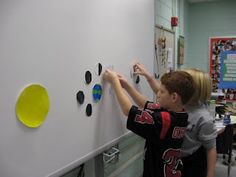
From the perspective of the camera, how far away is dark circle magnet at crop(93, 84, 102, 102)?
4.54ft

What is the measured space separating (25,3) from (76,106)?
0.47m

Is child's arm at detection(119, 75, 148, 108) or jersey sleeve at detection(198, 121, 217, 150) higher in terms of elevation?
child's arm at detection(119, 75, 148, 108)

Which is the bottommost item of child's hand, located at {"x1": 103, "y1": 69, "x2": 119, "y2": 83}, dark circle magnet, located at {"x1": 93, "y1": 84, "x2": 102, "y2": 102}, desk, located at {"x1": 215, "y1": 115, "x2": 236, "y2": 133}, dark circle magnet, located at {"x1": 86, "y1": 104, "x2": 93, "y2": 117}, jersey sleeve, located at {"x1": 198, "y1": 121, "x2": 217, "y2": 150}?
desk, located at {"x1": 215, "y1": 115, "x2": 236, "y2": 133}

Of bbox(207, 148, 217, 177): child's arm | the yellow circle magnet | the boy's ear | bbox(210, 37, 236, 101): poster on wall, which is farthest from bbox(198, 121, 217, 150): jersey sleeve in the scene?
bbox(210, 37, 236, 101): poster on wall

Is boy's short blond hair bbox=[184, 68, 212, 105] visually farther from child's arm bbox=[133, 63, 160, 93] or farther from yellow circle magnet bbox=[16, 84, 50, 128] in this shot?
yellow circle magnet bbox=[16, 84, 50, 128]

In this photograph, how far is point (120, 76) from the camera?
1587 millimetres

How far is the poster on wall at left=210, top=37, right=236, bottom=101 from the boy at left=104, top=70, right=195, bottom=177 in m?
3.61

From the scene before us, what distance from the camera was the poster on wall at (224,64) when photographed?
4801 mm

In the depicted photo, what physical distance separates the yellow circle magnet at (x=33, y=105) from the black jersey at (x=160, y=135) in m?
0.50

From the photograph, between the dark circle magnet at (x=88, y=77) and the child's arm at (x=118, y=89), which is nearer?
the dark circle magnet at (x=88, y=77)

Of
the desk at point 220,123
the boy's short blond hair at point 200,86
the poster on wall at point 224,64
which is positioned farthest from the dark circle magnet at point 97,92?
the poster on wall at point 224,64

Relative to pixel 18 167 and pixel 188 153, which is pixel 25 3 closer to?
pixel 18 167

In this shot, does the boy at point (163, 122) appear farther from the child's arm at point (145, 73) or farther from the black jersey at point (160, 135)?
the child's arm at point (145, 73)

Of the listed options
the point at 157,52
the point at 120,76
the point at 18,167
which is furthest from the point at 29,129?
the point at 157,52
